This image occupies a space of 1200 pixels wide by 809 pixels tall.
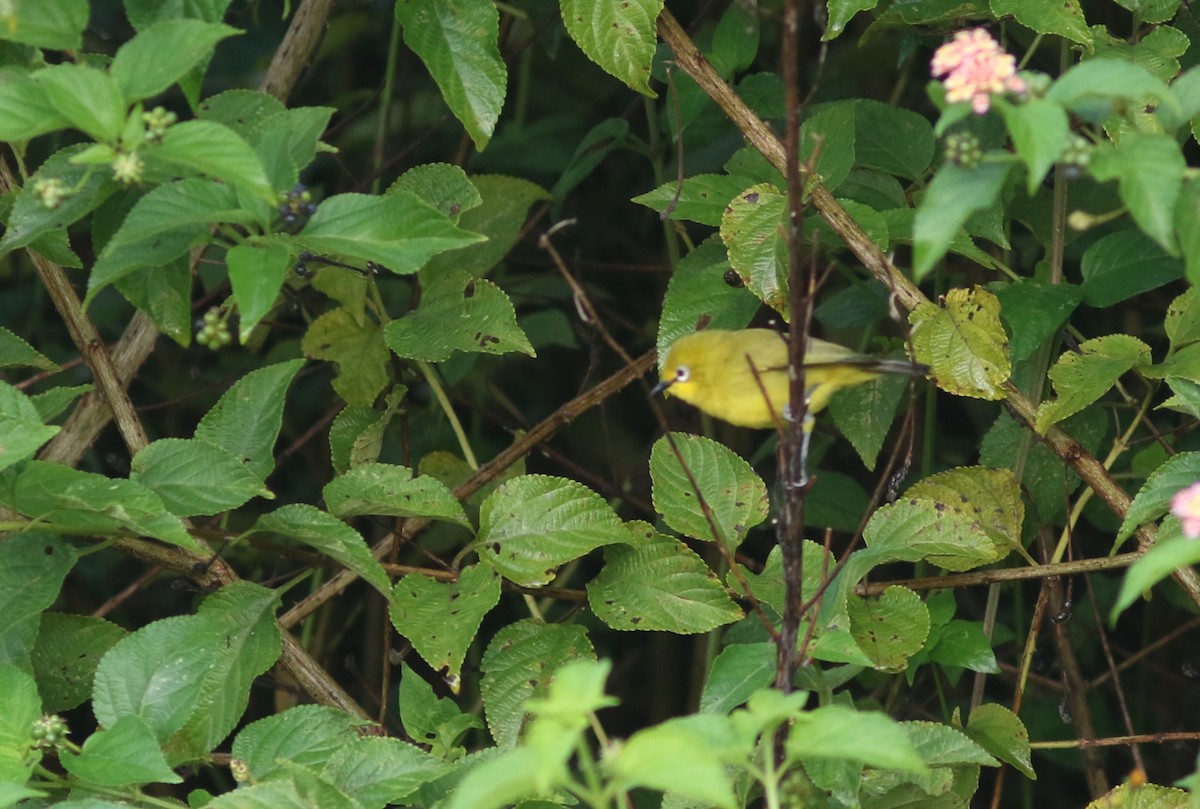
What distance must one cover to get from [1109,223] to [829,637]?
1.49m

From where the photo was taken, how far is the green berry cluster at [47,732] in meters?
2.02

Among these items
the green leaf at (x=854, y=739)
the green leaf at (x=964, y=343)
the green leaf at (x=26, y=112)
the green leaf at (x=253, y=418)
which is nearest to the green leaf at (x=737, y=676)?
the green leaf at (x=964, y=343)

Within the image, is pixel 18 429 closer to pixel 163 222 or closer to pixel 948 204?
pixel 163 222

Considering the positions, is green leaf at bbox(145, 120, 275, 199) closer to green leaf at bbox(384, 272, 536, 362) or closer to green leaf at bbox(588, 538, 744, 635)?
green leaf at bbox(384, 272, 536, 362)

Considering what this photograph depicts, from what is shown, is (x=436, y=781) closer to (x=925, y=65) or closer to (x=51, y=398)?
(x=51, y=398)

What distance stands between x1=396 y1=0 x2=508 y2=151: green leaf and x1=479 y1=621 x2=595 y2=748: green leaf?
0.92m

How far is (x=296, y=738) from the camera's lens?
7.21 feet

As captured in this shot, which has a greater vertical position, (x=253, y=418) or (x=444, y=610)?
(x=253, y=418)

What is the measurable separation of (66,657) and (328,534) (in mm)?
669

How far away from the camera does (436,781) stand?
220 cm

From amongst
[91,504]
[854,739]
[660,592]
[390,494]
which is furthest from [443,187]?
[854,739]

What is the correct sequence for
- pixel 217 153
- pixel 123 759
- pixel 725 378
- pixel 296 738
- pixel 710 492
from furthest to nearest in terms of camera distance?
pixel 725 378, pixel 710 492, pixel 296 738, pixel 123 759, pixel 217 153

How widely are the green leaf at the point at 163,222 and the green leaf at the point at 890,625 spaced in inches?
51.8

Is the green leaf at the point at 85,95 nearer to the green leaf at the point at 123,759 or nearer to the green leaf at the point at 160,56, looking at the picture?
the green leaf at the point at 160,56
